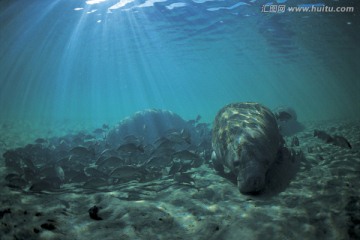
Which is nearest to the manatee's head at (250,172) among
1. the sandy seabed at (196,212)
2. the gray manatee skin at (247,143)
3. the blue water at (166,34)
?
the gray manatee skin at (247,143)

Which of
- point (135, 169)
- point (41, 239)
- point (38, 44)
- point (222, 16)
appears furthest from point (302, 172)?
point (38, 44)

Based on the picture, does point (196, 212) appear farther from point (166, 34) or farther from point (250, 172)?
point (166, 34)

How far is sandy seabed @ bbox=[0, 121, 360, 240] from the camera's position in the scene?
4172 mm

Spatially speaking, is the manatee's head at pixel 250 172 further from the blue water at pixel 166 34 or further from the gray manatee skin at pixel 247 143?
the blue water at pixel 166 34

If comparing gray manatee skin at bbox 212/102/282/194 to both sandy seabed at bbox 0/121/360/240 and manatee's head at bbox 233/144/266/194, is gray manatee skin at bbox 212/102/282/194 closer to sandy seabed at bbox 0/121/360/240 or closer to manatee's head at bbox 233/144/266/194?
manatee's head at bbox 233/144/266/194

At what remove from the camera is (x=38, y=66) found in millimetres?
49938

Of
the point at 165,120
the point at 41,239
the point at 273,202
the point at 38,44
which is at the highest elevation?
the point at 38,44

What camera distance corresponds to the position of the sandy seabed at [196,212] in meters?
4.17

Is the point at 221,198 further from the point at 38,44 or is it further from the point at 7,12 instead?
the point at 38,44

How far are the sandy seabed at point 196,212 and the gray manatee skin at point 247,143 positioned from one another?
1.49 feet

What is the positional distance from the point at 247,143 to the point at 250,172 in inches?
42.3

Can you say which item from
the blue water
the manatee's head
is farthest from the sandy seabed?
the blue water

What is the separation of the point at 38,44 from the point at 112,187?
114 feet

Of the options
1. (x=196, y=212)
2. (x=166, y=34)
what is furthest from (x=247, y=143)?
(x=166, y=34)
